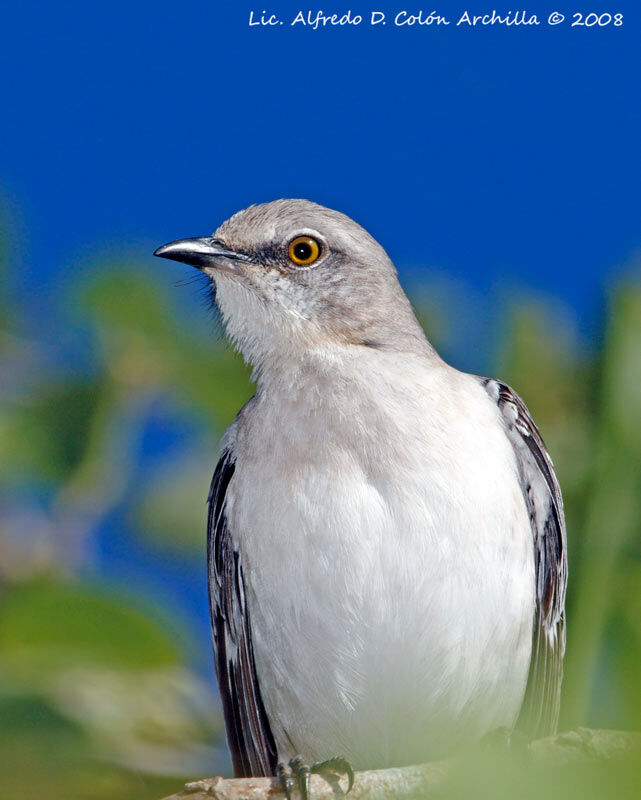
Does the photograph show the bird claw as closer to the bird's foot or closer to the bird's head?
the bird's foot

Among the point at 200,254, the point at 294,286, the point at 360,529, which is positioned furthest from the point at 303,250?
the point at 360,529

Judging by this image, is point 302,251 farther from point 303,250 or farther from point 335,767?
point 335,767

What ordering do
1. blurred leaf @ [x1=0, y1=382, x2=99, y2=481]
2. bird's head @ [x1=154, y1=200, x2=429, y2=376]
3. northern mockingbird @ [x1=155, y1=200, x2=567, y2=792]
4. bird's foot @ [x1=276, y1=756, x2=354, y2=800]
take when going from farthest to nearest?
bird's head @ [x1=154, y1=200, x2=429, y2=376]
northern mockingbird @ [x1=155, y1=200, x2=567, y2=792]
bird's foot @ [x1=276, y1=756, x2=354, y2=800]
blurred leaf @ [x1=0, y1=382, x2=99, y2=481]

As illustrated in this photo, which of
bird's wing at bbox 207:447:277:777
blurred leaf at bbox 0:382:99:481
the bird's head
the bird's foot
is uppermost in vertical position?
the bird's head

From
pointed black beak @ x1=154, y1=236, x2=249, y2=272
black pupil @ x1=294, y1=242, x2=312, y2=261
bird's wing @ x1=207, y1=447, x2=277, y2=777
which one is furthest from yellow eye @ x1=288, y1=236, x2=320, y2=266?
bird's wing @ x1=207, y1=447, x2=277, y2=777

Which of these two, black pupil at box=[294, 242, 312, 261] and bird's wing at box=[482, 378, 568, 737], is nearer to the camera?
bird's wing at box=[482, 378, 568, 737]

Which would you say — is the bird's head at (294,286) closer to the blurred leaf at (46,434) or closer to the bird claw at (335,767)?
the blurred leaf at (46,434)

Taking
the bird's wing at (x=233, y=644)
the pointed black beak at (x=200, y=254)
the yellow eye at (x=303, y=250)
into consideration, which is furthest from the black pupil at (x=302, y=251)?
the bird's wing at (x=233, y=644)
